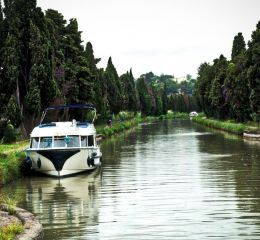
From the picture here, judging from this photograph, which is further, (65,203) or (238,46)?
(238,46)

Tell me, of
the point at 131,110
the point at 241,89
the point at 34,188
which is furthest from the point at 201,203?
the point at 131,110

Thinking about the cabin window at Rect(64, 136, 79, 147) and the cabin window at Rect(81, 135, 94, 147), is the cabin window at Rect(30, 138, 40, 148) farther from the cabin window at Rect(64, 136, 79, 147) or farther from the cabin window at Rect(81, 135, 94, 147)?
the cabin window at Rect(81, 135, 94, 147)

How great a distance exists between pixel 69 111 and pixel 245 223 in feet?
147

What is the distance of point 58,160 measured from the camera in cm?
3028

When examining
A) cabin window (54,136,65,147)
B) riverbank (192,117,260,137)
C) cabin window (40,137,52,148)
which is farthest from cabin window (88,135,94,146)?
riverbank (192,117,260,137)

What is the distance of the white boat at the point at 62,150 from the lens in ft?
99.6

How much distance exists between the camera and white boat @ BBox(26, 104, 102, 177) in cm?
3036

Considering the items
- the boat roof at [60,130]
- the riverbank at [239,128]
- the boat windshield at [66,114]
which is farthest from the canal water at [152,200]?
the riverbank at [239,128]

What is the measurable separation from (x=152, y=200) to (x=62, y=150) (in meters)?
9.20

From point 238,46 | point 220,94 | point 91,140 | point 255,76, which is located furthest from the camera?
point 220,94

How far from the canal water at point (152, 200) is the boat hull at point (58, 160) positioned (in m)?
0.57

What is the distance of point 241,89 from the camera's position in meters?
72.6

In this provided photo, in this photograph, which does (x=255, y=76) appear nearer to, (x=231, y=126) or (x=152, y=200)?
(x=231, y=126)

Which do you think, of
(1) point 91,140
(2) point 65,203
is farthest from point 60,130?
(2) point 65,203
